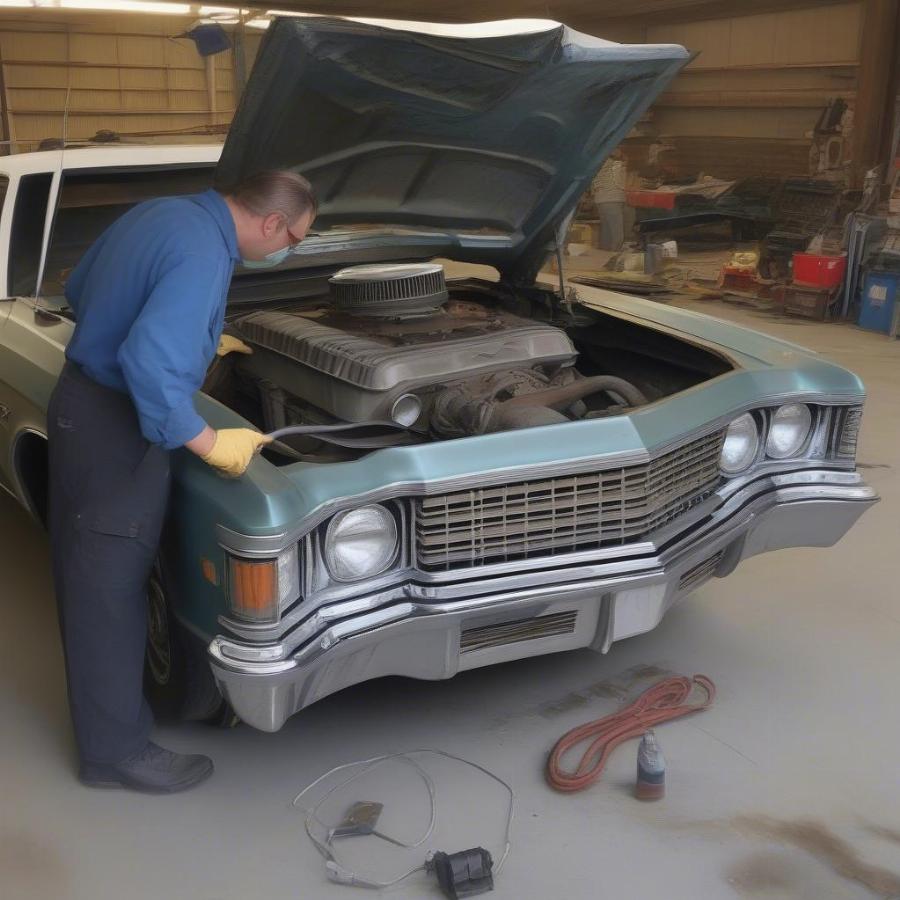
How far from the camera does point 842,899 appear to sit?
2.06m

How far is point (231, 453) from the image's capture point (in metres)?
2.12

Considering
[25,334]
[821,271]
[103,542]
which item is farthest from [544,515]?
[821,271]

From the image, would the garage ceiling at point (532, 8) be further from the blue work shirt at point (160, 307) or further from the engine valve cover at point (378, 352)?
the blue work shirt at point (160, 307)

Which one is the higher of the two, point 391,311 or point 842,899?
point 391,311

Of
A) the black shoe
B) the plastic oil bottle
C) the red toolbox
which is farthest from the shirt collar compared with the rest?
the red toolbox

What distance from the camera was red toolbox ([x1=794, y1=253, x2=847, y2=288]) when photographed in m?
8.37

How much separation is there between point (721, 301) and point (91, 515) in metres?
8.13

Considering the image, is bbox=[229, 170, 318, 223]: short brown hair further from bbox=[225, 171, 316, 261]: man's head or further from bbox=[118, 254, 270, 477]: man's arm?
bbox=[118, 254, 270, 477]: man's arm

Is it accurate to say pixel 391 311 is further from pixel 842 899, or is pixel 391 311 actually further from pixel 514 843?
pixel 842 899

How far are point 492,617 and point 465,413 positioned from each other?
62 cm

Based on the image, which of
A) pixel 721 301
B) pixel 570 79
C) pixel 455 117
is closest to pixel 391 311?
pixel 455 117

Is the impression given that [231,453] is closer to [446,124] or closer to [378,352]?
[378,352]

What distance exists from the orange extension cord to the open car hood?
160 centimetres

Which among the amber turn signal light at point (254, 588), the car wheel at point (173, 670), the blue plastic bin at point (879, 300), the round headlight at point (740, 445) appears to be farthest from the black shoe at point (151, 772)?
the blue plastic bin at point (879, 300)
